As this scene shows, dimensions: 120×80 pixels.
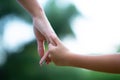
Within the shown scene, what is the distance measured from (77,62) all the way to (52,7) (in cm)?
574

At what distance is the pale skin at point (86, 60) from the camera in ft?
4.63

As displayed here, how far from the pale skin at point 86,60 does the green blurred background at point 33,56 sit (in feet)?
14.7

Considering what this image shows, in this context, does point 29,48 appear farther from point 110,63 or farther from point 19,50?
point 110,63

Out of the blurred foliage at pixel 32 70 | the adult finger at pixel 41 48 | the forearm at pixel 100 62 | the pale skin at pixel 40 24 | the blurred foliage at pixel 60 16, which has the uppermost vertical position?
the blurred foliage at pixel 60 16

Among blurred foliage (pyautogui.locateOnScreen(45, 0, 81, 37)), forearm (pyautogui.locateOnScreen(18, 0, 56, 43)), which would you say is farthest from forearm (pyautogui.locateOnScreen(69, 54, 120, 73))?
blurred foliage (pyautogui.locateOnScreen(45, 0, 81, 37))

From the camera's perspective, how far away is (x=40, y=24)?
5.70 ft

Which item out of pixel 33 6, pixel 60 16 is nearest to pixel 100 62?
pixel 33 6

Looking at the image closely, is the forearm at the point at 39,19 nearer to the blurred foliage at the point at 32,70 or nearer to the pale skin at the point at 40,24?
the pale skin at the point at 40,24

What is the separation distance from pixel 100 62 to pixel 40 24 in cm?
41

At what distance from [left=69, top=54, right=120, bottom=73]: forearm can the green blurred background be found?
453 cm

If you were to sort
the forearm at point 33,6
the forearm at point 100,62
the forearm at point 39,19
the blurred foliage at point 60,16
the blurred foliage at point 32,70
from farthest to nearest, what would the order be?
the blurred foliage at point 60,16, the blurred foliage at point 32,70, the forearm at point 33,6, the forearm at point 39,19, the forearm at point 100,62

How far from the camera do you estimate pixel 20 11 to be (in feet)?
23.5

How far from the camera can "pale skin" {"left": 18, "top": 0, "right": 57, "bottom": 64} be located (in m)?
1.70

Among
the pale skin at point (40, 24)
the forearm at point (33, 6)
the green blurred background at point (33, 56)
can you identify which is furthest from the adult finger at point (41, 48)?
the green blurred background at point (33, 56)
